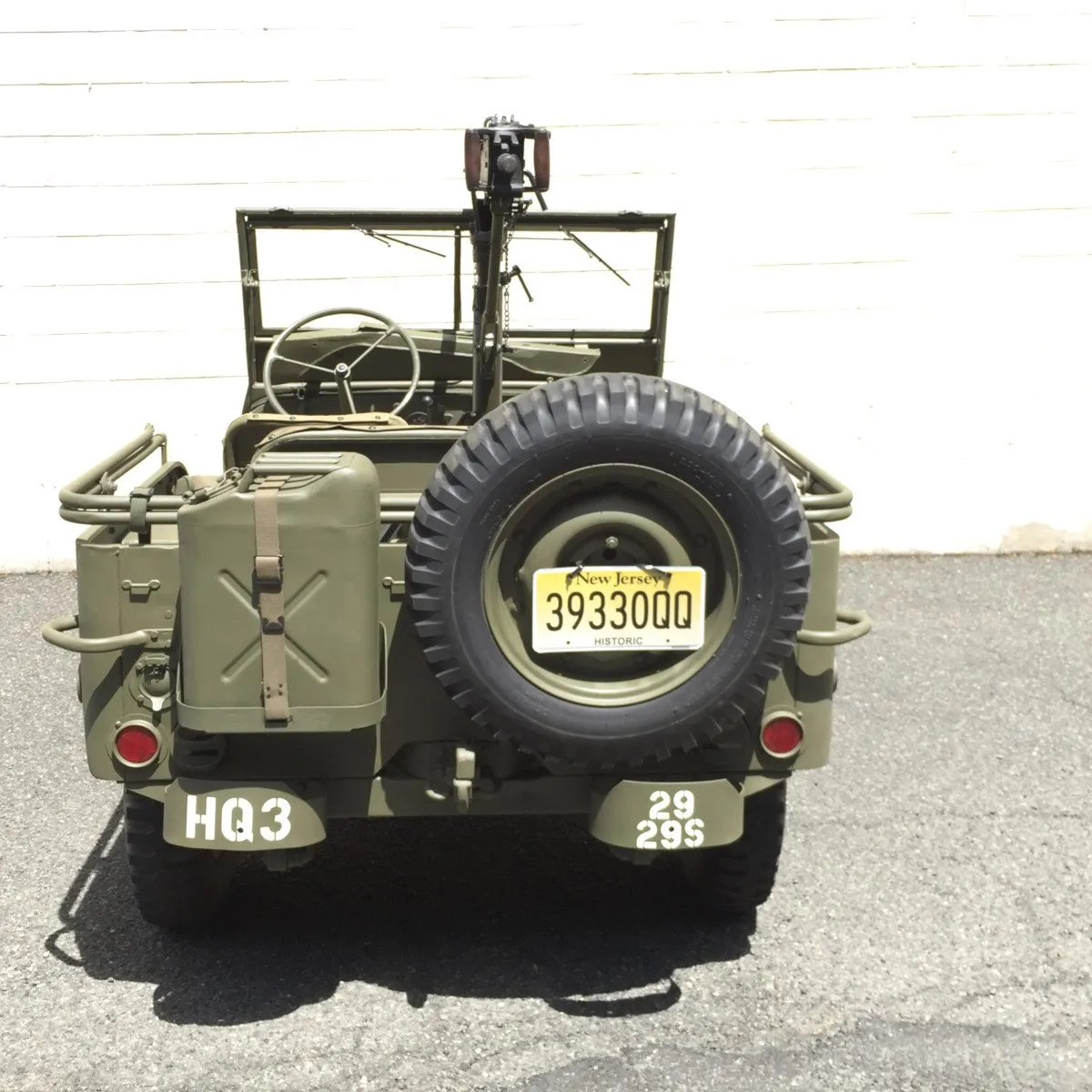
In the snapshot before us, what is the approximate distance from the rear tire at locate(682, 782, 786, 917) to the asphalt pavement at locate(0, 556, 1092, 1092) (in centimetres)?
10

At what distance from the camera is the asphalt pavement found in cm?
314

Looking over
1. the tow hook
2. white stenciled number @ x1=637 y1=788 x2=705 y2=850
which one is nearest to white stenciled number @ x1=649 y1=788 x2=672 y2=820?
white stenciled number @ x1=637 y1=788 x2=705 y2=850

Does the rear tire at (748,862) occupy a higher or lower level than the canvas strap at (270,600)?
lower

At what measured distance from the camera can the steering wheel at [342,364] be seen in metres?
4.50

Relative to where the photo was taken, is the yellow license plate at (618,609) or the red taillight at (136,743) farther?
the red taillight at (136,743)

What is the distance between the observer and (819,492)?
146 inches

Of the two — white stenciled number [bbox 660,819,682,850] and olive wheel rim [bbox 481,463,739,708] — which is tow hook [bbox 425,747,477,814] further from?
white stenciled number [bbox 660,819,682,850]

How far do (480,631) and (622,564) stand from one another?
1.09 feet

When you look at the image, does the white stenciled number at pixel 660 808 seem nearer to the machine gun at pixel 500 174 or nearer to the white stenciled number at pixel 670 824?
the white stenciled number at pixel 670 824

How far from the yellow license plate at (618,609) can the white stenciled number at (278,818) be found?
0.66 m

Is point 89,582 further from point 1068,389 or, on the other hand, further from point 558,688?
point 1068,389

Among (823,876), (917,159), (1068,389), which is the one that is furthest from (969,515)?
(823,876)

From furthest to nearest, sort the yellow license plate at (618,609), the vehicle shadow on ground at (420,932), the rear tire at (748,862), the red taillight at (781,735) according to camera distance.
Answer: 1. the rear tire at (748,862)
2. the vehicle shadow on ground at (420,932)
3. the red taillight at (781,735)
4. the yellow license plate at (618,609)

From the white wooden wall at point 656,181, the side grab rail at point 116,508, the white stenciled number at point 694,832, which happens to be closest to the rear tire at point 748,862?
the white stenciled number at point 694,832
